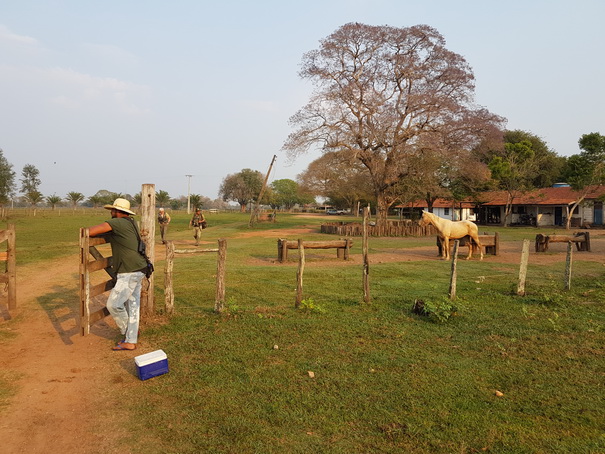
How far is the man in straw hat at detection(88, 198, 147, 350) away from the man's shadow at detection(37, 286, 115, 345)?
811 mm

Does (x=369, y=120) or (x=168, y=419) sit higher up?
(x=369, y=120)

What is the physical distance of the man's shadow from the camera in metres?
6.42

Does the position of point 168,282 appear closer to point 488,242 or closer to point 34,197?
point 488,242

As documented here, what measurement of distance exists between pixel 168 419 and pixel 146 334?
8.64 feet

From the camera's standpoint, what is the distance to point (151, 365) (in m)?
4.69

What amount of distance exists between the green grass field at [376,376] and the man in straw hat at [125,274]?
45 centimetres

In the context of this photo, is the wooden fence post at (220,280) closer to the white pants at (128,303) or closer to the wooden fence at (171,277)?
the wooden fence at (171,277)

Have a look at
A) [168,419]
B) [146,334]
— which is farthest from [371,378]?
[146,334]

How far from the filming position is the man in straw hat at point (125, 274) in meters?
5.54

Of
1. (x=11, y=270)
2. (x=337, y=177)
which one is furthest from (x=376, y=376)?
(x=337, y=177)

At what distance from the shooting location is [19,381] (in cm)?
467

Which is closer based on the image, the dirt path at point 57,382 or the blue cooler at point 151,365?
the dirt path at point 57,382

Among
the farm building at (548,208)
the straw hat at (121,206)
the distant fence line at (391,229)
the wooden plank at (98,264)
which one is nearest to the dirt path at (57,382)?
the wooden plank at (98,264)

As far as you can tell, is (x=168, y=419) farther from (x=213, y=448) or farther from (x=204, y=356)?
(x=204, y=356)
